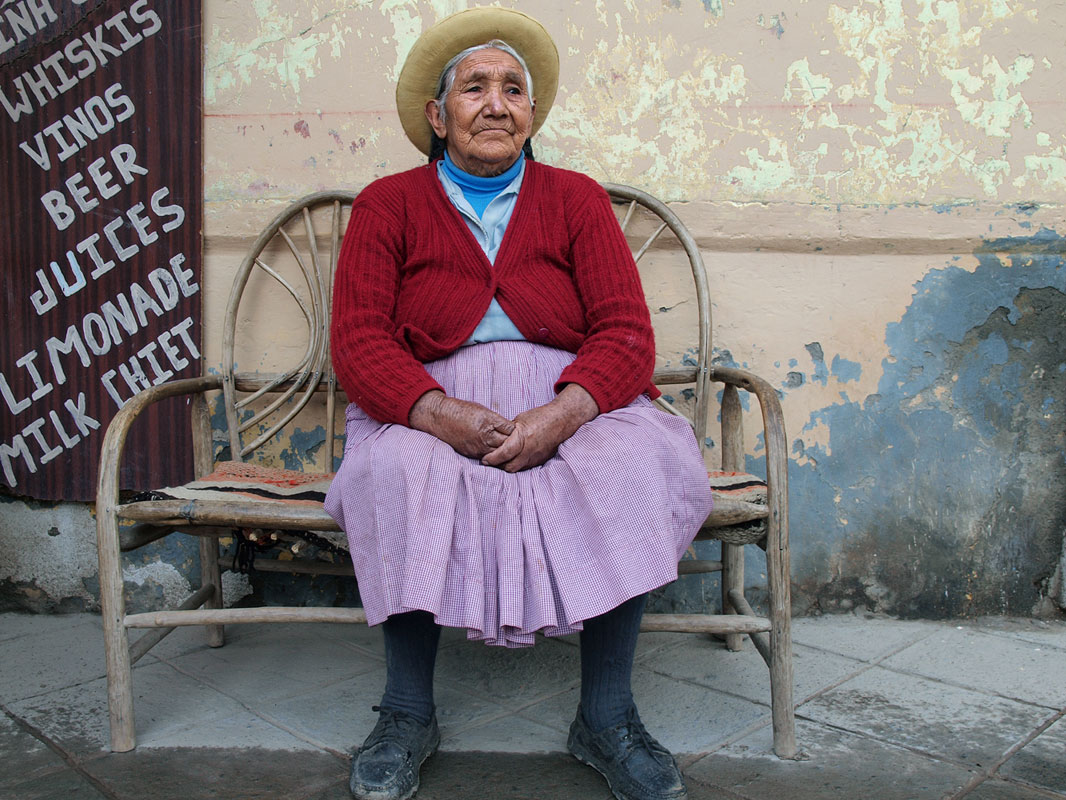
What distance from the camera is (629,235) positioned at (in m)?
2.73

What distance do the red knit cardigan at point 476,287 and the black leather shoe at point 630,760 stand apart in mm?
700

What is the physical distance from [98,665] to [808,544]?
2.13m

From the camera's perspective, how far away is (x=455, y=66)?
2.24m

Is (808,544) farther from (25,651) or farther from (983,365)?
(25,651)

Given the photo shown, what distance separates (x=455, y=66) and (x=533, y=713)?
1.63 m

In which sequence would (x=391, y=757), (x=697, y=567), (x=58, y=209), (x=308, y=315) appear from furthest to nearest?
(x=58, y=209)
(x=308, y=315)
(x=697, y=567)
(x=391, y=757)

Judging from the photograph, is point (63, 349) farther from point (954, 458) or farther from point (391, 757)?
Result: point (954, 458)

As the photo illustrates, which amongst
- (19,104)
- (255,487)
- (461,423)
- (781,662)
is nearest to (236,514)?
(255,487)

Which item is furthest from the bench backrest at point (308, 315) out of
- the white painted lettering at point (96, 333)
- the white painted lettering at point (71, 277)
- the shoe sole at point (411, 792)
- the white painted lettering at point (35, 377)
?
the shoe sole at point (411, 792)

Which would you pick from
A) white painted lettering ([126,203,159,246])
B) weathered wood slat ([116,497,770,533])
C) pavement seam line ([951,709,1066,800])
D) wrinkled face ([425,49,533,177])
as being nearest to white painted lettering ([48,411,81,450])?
white painted lettering ([126,203,159,246])

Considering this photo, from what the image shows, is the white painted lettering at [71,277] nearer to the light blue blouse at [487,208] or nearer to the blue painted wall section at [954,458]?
the light blue blouse at [487,208]

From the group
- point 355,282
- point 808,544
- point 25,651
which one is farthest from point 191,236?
point 808,544

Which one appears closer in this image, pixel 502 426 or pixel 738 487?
pixel 502 426

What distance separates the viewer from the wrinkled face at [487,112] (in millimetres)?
2176
